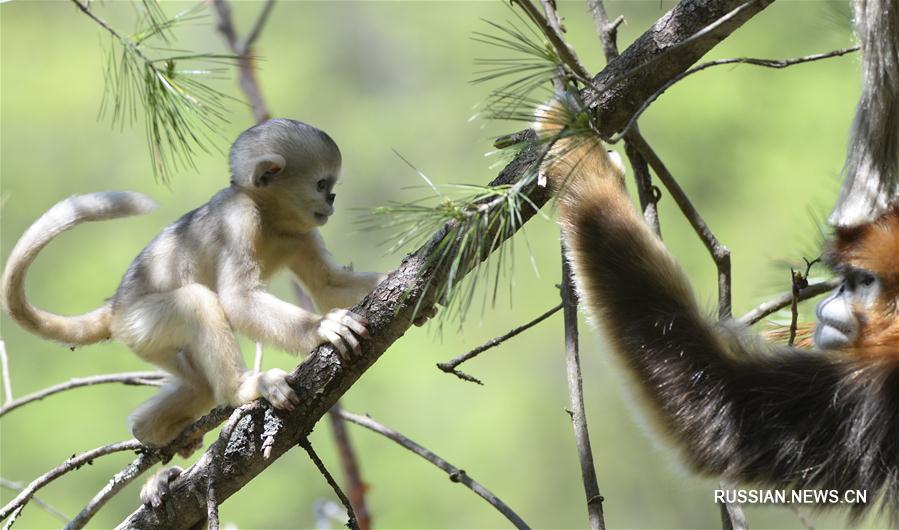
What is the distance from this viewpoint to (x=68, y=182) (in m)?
6.91

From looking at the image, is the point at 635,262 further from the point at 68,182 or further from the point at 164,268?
the point at 68,182

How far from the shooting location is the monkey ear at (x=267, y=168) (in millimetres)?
2334

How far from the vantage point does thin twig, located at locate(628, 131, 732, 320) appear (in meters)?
2.04

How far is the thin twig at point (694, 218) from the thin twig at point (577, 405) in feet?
0.87

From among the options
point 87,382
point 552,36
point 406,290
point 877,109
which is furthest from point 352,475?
point 877,109

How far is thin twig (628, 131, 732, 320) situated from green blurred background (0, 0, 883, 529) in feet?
12.1

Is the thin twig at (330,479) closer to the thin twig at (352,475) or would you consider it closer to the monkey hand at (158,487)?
the monkey hand at (158,487)

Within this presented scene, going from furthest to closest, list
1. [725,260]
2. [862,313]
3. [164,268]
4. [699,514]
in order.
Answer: [699,514] → [164,268] → [725,260] → [862,313]

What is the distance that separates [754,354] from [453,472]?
0.68 m

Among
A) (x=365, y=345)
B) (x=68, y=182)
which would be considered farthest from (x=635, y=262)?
(x=68, y=182)

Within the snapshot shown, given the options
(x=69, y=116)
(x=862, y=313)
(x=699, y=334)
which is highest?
(x=69, y=116)

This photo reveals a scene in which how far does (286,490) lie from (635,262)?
458cm

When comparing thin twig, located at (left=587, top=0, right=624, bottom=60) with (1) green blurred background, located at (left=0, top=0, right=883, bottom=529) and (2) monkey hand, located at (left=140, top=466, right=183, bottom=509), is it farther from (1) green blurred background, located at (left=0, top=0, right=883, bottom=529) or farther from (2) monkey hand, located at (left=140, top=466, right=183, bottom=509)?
(1) green blurred background, located at (left=0, top=0, right=883, bottom=529)

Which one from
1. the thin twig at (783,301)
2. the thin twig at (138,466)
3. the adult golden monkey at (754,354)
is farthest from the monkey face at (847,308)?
the thin twig at (138,466)
